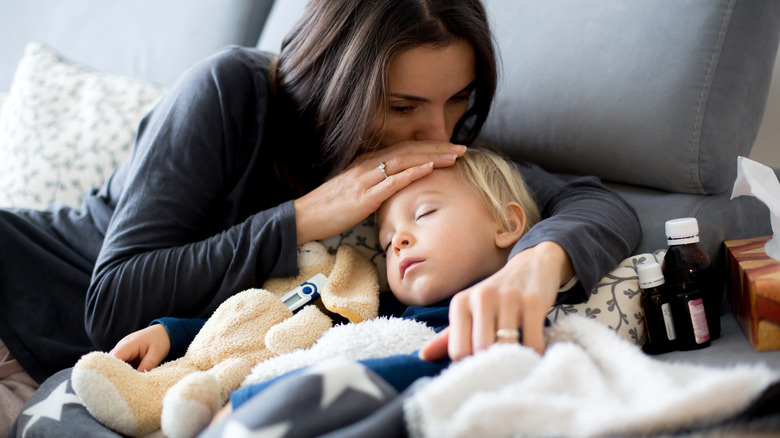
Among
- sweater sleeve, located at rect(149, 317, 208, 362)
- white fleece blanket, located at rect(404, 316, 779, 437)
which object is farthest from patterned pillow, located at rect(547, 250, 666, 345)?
sweater sleeve, located at rect(149, 317, 208, 362)

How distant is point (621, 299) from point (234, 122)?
756 millimetres

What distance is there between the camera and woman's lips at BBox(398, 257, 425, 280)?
3.21 feet

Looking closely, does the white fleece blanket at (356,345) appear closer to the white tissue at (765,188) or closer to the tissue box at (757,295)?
the tissue box at (757,295)

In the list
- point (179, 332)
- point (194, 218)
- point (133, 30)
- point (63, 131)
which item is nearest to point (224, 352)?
point (179, 332)

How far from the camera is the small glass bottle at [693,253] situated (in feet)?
2.99

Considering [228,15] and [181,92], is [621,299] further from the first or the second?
[228,15]

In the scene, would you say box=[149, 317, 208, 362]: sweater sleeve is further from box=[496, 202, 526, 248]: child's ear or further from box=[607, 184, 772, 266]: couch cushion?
box=[607, 184, 772, 266]: couch cushion

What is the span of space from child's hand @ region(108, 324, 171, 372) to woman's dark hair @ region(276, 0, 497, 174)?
1.42 ft

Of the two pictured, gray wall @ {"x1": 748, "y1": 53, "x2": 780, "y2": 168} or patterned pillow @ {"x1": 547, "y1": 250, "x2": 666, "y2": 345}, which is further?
gray wall @ {"x1": 748, "y1": 53, "x2": 780, "y2": 168}

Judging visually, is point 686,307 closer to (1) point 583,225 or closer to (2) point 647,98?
(1) point 583,225

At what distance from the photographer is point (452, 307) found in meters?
0.72

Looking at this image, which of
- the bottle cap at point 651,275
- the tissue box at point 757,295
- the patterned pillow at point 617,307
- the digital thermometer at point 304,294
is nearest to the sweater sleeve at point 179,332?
the digital thermometer at point 304,294

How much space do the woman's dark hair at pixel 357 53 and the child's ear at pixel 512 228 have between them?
0.24 meters

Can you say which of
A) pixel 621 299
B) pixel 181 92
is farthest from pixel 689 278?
pixel 181 92
